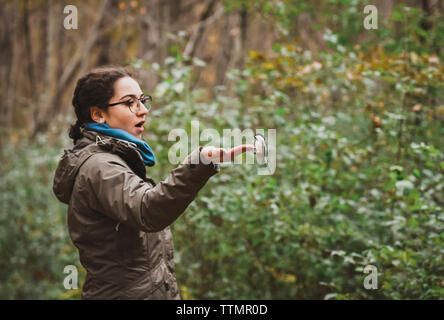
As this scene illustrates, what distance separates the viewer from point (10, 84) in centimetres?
1116

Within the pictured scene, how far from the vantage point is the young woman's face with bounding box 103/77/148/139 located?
2008 mm

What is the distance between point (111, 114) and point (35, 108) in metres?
9.46

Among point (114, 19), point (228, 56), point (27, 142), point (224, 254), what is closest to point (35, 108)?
point (27, 142)

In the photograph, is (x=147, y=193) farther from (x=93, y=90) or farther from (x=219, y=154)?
(x=93, y=90)

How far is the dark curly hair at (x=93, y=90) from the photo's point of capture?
2012mm

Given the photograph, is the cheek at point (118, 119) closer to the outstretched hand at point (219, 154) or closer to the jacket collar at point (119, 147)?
the jacket collar at point (119, 147)

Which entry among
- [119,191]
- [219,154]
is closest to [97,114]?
[119,191]

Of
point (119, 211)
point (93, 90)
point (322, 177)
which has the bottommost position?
point (322, 177)

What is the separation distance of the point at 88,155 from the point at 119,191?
0.29 m

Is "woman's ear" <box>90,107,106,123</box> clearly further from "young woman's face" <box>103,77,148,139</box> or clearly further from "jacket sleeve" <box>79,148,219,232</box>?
"jacket sleeve" <box>79,148,219,232</box>

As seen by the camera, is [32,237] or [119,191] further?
[32,237]

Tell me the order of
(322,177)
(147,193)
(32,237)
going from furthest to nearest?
(32,237) < (322,177) < (147,193)

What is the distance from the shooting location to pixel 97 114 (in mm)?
2041

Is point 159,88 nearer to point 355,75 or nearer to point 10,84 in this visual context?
point 355,75
